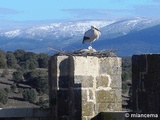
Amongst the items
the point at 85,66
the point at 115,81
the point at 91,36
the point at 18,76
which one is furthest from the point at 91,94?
the point at 18,76

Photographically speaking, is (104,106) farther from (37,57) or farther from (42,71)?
(37,57)

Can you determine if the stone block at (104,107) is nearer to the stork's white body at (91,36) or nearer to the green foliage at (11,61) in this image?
the stork's white body at (91,36)

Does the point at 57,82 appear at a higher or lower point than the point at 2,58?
lower

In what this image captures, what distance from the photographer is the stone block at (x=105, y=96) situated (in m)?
9.30

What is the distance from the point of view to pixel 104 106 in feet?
30.6

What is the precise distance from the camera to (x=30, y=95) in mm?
37531

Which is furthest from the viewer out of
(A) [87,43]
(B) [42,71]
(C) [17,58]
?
(C) [17,58]

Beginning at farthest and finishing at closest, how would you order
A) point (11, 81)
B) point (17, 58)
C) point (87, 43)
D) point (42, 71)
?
point (17, 58) → point (11, 81) → point (42, 71) → point (87, 43)

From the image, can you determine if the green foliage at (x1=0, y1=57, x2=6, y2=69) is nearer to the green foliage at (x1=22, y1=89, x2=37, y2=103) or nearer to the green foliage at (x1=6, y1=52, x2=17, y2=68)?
the green foliage at (x1=6, y1=52, x2=17, y2=68)

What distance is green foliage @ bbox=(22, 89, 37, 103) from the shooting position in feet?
122

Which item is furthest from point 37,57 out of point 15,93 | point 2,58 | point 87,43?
point 87,43

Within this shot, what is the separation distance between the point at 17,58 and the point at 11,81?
782 cm

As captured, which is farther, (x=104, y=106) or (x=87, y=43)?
(x=87, y=43)

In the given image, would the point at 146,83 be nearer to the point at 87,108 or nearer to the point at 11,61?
the point at 87,108
